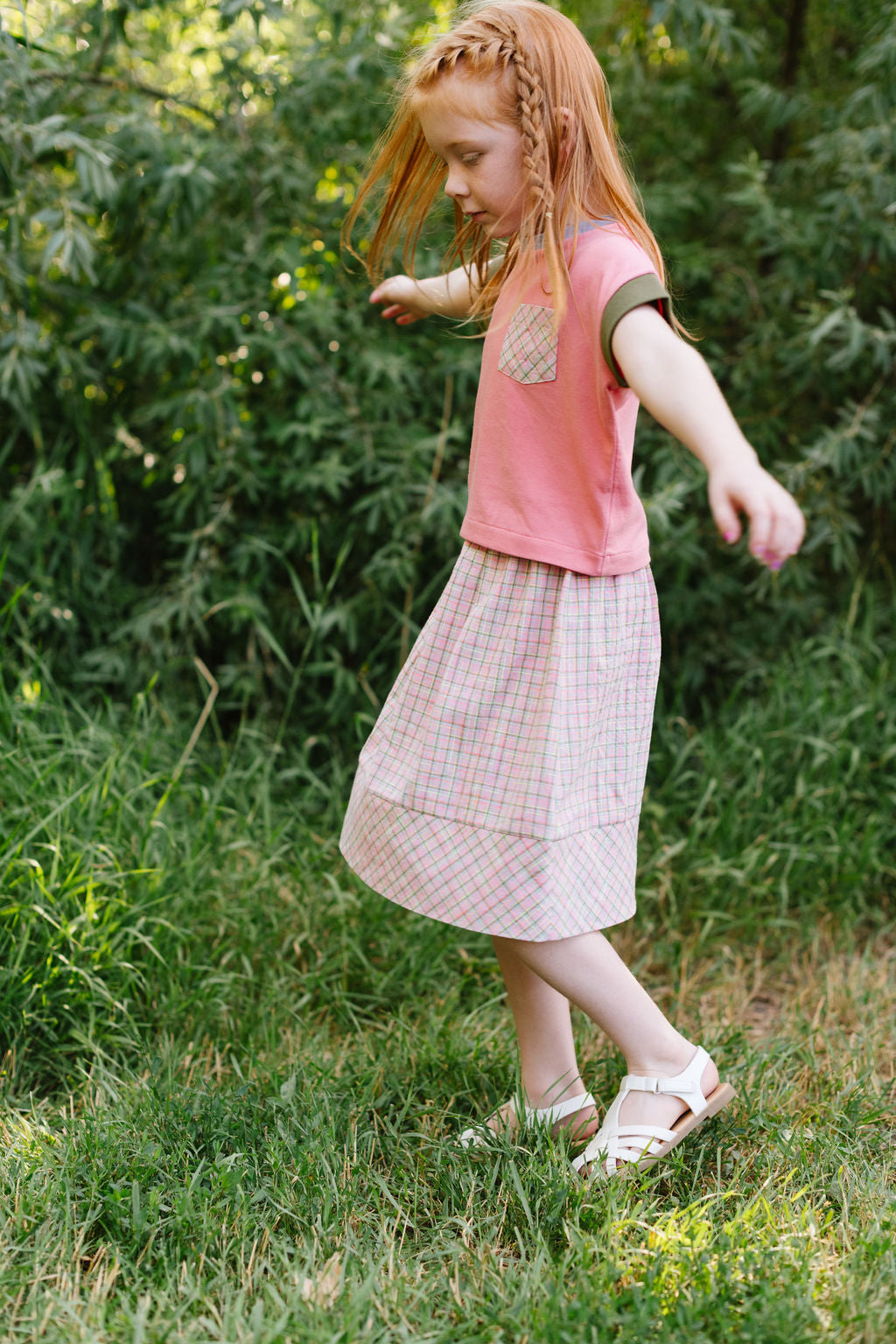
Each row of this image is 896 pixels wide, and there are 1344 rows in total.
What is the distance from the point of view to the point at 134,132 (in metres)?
2.65

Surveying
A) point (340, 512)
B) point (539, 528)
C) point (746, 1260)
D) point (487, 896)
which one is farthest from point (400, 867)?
point (340, 512)

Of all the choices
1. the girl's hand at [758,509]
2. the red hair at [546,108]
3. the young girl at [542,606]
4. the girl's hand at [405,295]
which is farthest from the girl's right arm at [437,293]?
the girl's hand at [758,509]

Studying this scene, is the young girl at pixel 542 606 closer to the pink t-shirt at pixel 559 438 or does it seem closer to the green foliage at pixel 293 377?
the pink t-shirt at pixel 559 438

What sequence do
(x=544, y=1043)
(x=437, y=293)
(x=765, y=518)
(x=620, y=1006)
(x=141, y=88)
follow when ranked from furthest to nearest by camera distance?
(x=141, y=88) → (x=437, y=293) → (x=544, y=1043) → (x=620, y=1006) → (x=765, y=518)

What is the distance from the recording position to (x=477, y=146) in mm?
1479

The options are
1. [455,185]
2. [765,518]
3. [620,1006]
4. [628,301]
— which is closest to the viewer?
[765,518]

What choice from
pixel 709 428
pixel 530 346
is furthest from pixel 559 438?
pixel 709 428

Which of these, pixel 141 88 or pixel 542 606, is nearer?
pixel 542 606

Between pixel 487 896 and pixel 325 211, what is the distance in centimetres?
211

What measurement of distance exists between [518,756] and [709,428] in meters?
0.50

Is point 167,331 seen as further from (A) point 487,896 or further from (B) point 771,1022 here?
(B) point 771,1022

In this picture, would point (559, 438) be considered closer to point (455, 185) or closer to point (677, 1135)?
point (455, 185)

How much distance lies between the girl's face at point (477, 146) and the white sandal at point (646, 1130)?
1.20 metres

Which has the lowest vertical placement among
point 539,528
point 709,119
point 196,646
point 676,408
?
point 196,646
